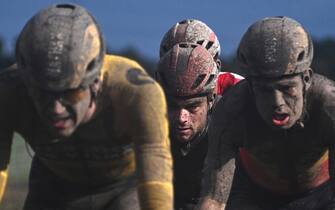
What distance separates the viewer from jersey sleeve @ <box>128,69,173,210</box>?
718 centimetres

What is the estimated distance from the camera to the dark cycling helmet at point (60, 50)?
7.15 metres

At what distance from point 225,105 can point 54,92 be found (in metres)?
1.94

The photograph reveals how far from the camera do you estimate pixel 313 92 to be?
882 centimetres

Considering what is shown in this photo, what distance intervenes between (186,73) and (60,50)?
318 centimetres

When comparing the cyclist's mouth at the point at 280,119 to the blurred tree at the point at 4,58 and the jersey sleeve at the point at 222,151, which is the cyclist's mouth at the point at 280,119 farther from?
the blurred tree at the point at 4,58

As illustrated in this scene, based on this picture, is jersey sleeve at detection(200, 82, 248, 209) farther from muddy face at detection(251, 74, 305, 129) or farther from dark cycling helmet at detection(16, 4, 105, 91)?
dark cycling helmet at detection(16, 4, 105, 91)

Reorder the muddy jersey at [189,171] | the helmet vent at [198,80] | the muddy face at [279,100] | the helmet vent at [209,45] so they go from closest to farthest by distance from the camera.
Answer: the muddy face at [279,100], the helmet vent at [198,80], the muddy jersey at [189,171], the helmet vent at [209,45]

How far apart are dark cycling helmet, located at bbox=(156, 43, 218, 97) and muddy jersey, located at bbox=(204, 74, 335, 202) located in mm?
962

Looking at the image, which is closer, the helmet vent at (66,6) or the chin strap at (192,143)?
the helmet vent at (66,6)

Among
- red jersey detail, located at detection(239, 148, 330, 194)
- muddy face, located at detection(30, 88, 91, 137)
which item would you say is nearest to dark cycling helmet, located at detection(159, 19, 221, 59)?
red jersey detail, located at detection(239, 148, 330, 194)

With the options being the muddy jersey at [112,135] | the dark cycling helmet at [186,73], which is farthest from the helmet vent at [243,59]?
the dark cycling helmet at [186,73]

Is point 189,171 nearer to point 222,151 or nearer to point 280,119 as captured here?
point 222,151

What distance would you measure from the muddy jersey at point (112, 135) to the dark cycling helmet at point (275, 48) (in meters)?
1.10

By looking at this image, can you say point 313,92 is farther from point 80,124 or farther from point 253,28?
point 80,124
